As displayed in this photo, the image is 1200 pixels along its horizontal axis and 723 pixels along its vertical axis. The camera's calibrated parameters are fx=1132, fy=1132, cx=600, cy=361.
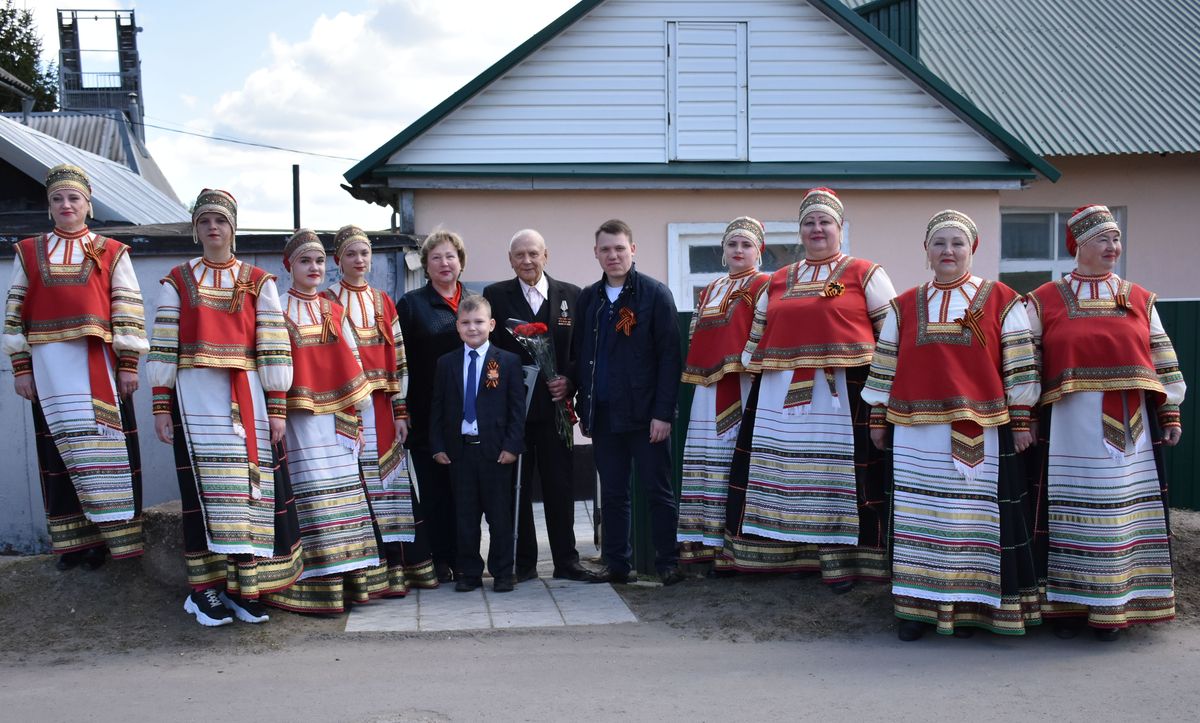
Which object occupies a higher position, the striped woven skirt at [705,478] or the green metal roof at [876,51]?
the green metal roof at [876,51]

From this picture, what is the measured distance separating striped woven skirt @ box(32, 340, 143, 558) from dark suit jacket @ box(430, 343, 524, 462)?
161cm

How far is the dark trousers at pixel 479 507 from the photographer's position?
6168mm

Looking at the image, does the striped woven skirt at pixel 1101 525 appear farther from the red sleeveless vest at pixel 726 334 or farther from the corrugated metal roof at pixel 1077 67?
the corrugated metal roof at pixel 1077 67

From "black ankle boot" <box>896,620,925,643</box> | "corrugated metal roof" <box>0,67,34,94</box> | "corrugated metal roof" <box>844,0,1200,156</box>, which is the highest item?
"corrugated metal roof" <box>0,67,34,94</box>

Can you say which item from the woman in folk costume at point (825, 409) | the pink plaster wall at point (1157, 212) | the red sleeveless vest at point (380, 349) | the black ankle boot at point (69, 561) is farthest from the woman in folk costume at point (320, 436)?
the pink plaster wall at point (1157, 212)

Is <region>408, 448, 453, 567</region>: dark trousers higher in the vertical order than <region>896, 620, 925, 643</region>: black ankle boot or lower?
higher

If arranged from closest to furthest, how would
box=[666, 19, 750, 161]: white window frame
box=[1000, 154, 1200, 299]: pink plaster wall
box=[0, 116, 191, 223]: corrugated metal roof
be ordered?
box=[666, 19, 750, 161]: white window frame → box=[0, 116, 191, 223]: corrugated metal roof → box=[1000, 154, 1200, 299]: pink plaster wall

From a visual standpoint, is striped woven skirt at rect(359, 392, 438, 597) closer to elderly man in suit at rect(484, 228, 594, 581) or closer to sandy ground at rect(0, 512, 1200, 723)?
sandy ground at rect(0, 512, 1200, 723)

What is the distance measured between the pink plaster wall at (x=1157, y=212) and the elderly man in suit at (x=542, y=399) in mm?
9600

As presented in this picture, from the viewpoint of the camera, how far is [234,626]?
5.46 meters

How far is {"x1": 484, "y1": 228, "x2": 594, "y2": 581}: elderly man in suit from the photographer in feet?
21.2

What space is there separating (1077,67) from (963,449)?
11386 millimetres

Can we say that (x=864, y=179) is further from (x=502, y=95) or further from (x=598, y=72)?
(x=502, y=95)

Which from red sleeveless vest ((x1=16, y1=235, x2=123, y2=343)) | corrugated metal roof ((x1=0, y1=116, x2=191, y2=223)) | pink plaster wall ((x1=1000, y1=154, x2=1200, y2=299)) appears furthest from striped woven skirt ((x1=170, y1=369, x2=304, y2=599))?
pink plaster wall ((x1=1000, y1=154, x2=1200, y2=299))
